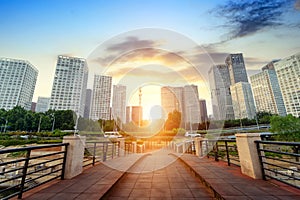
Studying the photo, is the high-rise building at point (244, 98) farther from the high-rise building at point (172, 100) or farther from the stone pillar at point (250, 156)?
the stone pillar at point (250, 156)

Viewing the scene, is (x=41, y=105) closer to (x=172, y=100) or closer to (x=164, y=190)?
(x=172, y=100)

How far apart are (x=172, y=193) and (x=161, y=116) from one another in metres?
4.37

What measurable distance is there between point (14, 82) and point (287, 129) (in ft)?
324

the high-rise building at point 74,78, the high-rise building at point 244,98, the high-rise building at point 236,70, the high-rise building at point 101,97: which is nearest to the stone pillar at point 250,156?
the high-rise building at point 101,97

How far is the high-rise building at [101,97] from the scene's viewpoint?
5048 millimetres

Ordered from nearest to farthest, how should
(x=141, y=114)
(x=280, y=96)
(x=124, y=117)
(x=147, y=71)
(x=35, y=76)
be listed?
1. (x=147, y=71)
2. (x=124, y=117)
3. (x=141, y=114)
4. (x=280, y=96)
5. (x=35, y=76)

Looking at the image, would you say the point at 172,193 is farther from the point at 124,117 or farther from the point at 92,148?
the point at 124,117

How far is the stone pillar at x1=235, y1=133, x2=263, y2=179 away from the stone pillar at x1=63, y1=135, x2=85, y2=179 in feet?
11.7

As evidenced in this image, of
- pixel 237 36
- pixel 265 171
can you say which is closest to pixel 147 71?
pixel 265 171

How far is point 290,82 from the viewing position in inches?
2176

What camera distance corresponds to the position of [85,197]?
1970 millimetres

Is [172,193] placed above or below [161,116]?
below

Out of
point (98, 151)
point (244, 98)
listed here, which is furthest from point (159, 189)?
point (244, 98)

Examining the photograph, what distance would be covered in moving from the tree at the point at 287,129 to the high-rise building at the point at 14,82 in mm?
93899
